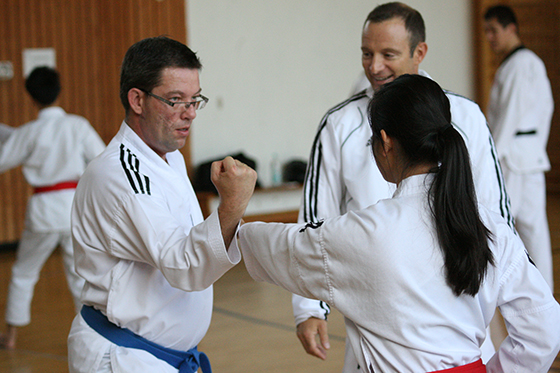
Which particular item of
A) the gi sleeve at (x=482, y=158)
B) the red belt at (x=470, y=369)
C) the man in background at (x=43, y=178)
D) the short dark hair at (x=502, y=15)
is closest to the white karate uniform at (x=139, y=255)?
the red belt at (x=470, y=369)

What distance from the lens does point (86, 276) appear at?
1.69 meters

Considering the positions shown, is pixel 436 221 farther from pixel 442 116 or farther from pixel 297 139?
pixel 297 139

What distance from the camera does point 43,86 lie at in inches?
160

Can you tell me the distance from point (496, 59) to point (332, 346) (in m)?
7.16

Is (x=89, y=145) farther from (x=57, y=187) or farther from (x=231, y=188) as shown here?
(x=231, y=188)

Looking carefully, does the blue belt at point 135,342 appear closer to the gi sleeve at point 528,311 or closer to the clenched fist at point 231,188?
the clenched fist at point 231,188

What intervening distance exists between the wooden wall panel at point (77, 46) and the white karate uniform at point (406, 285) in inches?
214

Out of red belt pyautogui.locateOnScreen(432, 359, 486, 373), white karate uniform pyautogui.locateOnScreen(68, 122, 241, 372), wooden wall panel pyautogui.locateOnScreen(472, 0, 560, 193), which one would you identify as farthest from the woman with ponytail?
wooden wall panel pyautogui.locateOnScreen(472, 0, 560, 193)

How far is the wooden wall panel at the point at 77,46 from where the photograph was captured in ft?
21.4

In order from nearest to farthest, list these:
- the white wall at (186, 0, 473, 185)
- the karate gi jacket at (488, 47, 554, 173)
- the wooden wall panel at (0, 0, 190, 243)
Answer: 1. the karate gi jacket at (488, 47, 554, 173)
2. the wooden wall panel at (0, 0, 190, 243)
3. the white wall at (186, 0, 473, 185)

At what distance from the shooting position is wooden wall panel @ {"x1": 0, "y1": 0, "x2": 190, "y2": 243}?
652 cm

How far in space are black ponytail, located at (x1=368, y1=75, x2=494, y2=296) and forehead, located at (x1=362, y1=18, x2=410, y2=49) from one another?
0.70 m

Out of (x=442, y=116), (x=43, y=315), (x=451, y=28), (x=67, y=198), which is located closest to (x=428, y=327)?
(x=442, y=116)

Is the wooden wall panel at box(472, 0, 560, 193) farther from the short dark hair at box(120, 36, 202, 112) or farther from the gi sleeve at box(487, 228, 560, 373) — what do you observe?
the gi sleeve at box(487, 228, 560, 373)
